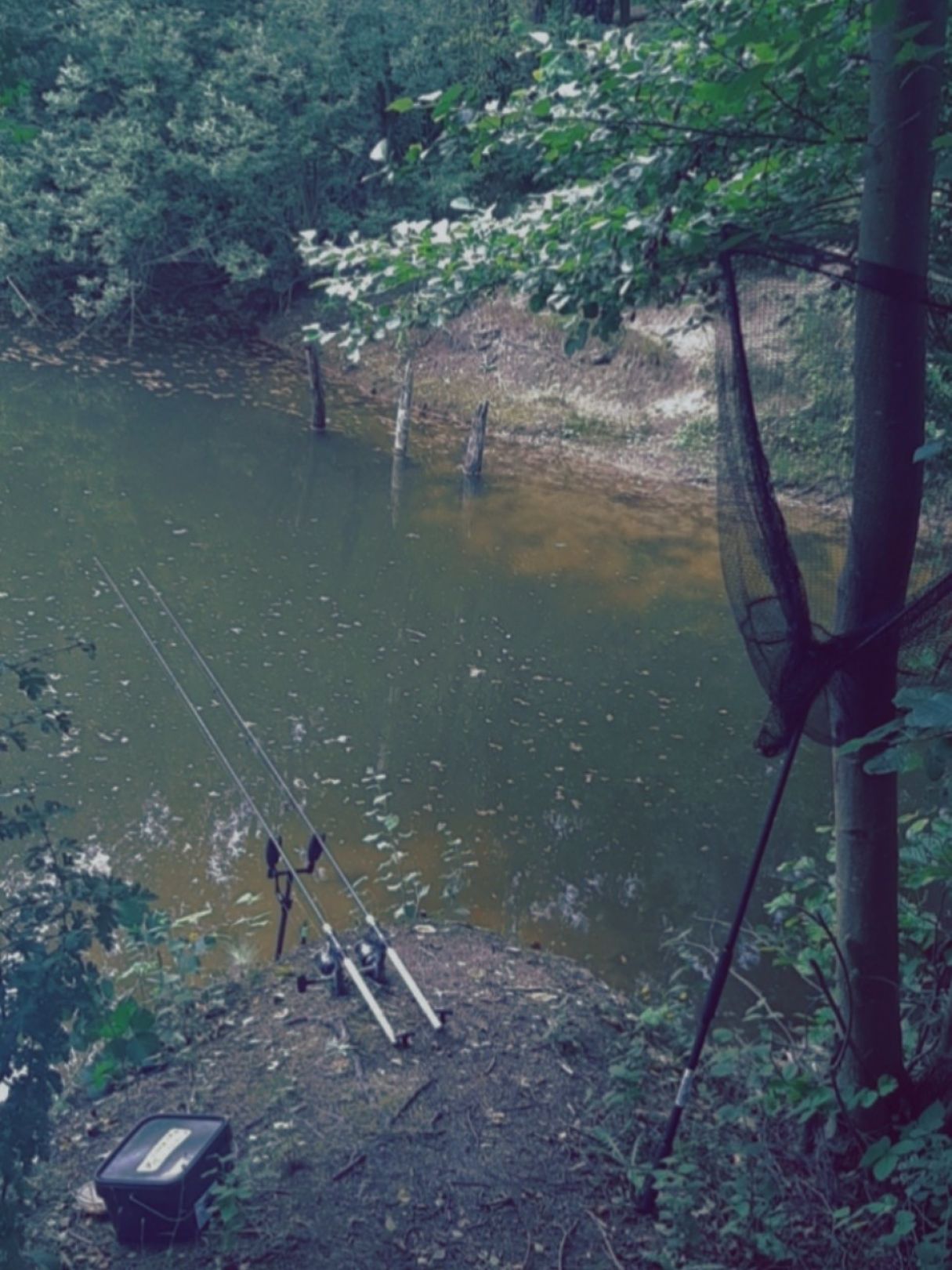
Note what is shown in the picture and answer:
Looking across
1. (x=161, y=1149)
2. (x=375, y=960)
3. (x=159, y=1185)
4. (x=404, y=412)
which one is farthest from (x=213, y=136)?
(x=159, y=1185)

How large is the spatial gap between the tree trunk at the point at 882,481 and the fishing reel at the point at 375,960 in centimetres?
169

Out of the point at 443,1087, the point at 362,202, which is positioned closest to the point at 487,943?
the point at 443,1087

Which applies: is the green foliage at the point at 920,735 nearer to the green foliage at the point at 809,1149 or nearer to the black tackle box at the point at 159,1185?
the green foliage at the point at 809,1149

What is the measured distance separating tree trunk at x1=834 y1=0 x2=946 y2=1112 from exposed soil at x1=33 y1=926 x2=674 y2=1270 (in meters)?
0.86

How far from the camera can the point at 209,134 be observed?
16188 mm

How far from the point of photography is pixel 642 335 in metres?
15.8

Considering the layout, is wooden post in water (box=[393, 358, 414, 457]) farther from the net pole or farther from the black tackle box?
the black tackle box

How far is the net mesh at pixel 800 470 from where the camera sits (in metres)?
2.72

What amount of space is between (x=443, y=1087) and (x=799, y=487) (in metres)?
2.02

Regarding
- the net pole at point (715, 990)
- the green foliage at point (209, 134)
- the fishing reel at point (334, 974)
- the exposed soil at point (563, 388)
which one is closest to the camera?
the net pole at point (715, 990)

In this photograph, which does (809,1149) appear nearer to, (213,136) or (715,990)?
(715,990)

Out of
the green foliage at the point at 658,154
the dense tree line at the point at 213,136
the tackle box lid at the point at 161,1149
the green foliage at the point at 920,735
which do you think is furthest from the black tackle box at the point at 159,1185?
the dense tree line at the point at 213,136

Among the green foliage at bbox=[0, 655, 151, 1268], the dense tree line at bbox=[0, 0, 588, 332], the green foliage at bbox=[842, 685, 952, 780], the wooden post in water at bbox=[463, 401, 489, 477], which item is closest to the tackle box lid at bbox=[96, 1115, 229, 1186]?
the green foliage at bbox=[0, 655, 151, 1268]

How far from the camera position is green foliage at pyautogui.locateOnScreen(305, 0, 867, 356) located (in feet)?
9.67
